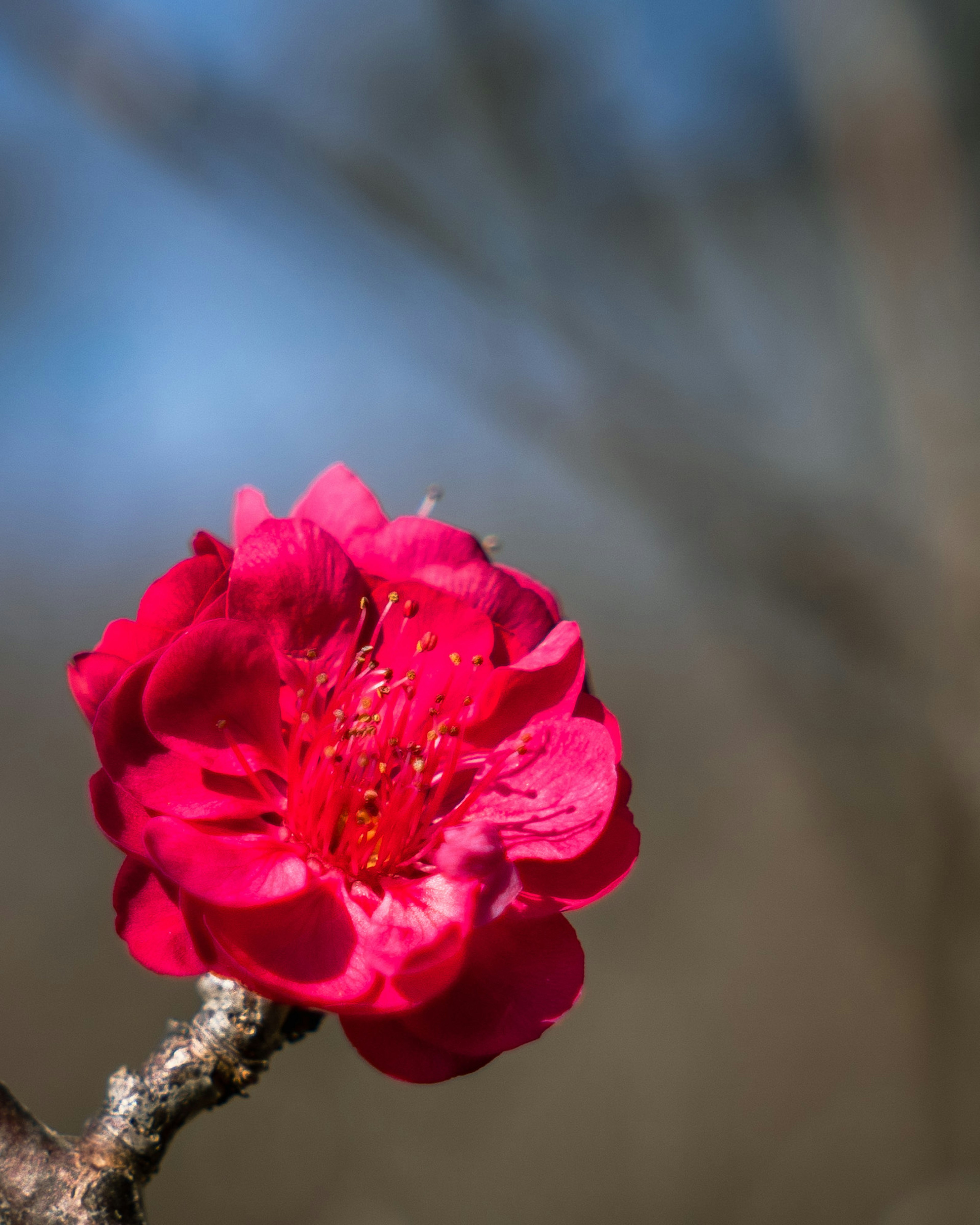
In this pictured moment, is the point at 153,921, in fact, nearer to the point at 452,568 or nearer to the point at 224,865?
the point at 224,865

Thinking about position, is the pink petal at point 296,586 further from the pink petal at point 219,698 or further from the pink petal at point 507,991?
the pink petal at point 507,991

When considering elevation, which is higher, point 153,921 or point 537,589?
point 537,589

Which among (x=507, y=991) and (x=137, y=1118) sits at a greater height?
(x=507, y=991)

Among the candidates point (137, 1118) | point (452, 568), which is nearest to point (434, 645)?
point (452, 568)

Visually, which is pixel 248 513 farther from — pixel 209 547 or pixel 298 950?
pixel 298 950

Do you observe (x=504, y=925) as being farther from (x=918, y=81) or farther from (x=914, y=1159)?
(x=914, y=1159)

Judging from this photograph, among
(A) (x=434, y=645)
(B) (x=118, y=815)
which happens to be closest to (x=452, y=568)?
(A) (x=434, y=645)
